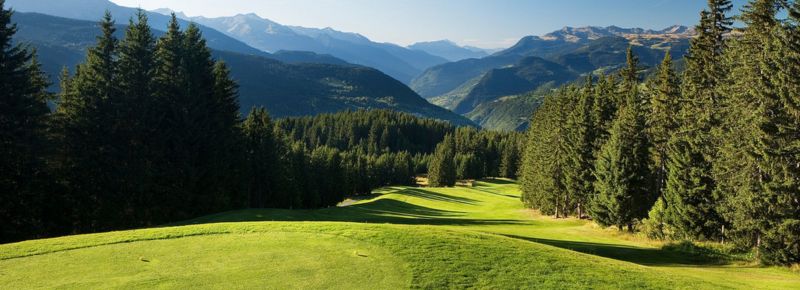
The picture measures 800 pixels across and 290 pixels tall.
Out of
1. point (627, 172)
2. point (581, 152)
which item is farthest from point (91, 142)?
point (581, 152)

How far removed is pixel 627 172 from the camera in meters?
44.1

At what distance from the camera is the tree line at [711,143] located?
95.3ft

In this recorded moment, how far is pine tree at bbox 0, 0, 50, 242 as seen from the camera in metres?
33.7

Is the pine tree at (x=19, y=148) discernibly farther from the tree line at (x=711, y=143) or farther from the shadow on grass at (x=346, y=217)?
the tree line at (x=711, y=143)

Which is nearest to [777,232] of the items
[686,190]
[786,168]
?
[786,168]

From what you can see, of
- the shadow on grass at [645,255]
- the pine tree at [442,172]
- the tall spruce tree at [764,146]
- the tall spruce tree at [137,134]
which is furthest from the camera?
the pine tree at [442,172]

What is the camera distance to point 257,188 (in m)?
63.7

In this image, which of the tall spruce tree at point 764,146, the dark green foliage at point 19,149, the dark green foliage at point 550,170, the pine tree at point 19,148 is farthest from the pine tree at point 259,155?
the tall spruce tree at point 764,146

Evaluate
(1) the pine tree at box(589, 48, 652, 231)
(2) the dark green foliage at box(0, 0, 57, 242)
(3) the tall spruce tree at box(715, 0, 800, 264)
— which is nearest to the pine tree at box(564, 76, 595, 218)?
(1) the pine tree at box(589, 48, 652, 231)

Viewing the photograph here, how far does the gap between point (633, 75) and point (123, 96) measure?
2035 inches

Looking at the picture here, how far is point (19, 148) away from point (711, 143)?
5248 cm

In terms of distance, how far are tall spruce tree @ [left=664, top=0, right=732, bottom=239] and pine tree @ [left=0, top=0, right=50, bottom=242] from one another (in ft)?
162

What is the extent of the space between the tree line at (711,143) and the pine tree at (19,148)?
4868cm

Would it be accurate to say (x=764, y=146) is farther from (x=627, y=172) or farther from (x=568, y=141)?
(x=568, y=141)
